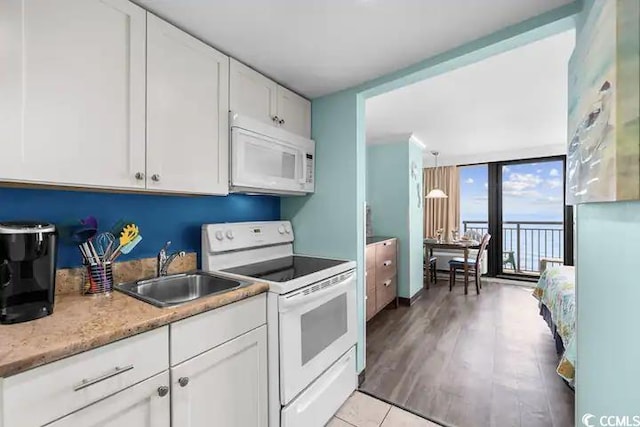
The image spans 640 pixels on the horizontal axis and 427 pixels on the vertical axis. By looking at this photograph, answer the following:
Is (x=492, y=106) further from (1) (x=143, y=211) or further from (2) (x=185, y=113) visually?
(1) (x=143, y=211)

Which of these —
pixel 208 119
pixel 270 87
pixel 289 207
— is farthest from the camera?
pixel 289 207

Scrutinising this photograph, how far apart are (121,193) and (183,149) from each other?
0.42m

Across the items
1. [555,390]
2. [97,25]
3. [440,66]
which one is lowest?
[555,390]

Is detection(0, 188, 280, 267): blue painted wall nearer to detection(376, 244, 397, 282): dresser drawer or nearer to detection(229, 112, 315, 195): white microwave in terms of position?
detection(229, 112, 315, 195): white microwave

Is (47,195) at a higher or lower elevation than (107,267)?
higher

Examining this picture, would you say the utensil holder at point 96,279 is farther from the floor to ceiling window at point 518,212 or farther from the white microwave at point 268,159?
the floor to ceiling window at point 518,212

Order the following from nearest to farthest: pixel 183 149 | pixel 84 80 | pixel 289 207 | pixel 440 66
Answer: pixel 84 80 < pixel 183 149 < pixel 440 66 < pixel 289 207

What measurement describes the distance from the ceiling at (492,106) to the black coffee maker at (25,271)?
8.56 ft

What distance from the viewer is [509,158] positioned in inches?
193

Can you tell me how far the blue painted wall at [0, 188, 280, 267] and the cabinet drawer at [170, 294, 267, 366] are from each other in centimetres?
69

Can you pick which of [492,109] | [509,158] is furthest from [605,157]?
[509,158]

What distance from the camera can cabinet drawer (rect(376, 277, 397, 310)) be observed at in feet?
10.9

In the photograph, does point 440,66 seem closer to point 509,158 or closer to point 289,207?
point 289,207

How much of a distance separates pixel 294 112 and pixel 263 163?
22.1 inches
